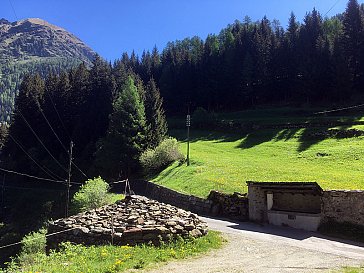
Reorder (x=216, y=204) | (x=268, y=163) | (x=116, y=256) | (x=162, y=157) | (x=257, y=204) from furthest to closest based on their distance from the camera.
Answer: (x=162, y=157) < (x=268, y=163) < (x=216, y=204) < (x=257, y=204) < (x=116, y=256)

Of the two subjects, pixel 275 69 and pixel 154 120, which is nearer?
pixel 154 120

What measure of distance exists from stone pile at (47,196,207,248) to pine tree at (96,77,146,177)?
107ft

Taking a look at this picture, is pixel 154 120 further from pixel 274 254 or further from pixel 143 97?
pixel 274 254

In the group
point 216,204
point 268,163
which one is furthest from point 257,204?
point 268,163

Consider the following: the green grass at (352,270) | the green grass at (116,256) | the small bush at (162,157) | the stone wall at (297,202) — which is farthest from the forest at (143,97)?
the green grass at (352,270)

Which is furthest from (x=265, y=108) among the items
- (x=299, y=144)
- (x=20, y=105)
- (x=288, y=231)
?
(x=288, y=231)

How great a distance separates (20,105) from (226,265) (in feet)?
259

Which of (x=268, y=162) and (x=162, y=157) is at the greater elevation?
(x=162, y=157)

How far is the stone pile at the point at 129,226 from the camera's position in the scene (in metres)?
18.0

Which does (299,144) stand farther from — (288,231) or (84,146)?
(84,146)

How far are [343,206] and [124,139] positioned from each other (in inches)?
1530

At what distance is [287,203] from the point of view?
26.4 metres

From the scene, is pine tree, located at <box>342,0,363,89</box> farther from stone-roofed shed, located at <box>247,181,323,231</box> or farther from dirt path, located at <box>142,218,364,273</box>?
dirt path, located at <box>142,218,364,273</box>

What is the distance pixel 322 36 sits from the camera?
94.8m
